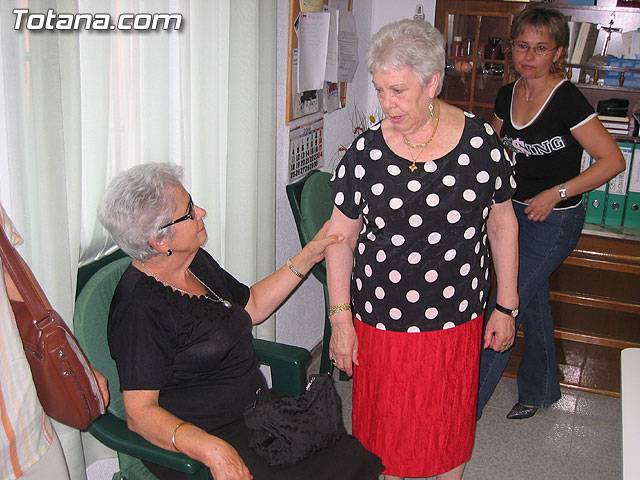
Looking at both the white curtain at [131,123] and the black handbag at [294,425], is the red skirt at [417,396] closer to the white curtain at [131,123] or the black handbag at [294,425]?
the black handbag at [294,425]

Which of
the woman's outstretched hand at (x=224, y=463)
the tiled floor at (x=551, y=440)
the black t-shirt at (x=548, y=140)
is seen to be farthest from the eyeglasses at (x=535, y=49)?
the woman's outstretched hand at (x=224, y=463)

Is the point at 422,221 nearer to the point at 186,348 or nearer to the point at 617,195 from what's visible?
the point at 186,348

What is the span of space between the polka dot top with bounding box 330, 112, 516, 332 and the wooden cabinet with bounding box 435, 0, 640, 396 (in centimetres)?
142

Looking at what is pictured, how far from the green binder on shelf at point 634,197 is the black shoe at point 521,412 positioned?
3.19 feet

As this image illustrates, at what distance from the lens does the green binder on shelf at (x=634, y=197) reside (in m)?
3.04

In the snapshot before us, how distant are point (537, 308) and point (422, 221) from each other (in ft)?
4.22

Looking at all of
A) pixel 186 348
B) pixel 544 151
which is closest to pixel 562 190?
pixel 544 151

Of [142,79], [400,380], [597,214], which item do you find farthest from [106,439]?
[597,214]

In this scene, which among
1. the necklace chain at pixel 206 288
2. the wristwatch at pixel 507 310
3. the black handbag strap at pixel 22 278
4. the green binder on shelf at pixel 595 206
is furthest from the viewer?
the green binder on shelf at pixel 595 206

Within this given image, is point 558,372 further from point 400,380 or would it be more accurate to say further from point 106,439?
point 106,439

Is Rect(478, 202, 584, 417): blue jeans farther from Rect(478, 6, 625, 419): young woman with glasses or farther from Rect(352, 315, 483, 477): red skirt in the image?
Rect(352, 315, 483, 477): red skirt

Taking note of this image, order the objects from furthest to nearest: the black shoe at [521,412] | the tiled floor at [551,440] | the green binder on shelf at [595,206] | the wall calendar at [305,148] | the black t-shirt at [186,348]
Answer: the green binder on shelf at [595,206] < the black shoe at [521,412] < the wall calendar at [305,148] < the tiled floor at [551,440] < the black t-shirt at [186,348]

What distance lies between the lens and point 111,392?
5.46 feet

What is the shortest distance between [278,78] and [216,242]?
73cm
